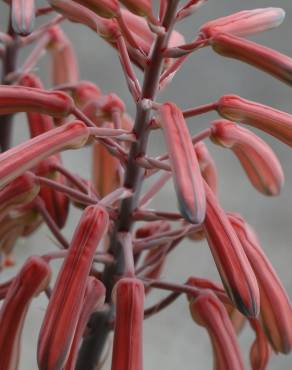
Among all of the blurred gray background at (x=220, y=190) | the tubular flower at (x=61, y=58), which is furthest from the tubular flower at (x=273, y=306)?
the blurred gray background at (x=220, y=190)

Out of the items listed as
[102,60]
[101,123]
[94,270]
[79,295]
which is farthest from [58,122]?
[102,60]

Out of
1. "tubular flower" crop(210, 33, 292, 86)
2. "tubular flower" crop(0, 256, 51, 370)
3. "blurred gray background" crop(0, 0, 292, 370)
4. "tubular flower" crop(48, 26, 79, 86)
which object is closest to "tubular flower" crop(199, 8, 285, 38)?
"tubular flower" crop(210, 33, 292, 86)

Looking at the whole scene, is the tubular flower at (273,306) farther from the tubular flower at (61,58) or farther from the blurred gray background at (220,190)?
the blurred gray background at (220,190)

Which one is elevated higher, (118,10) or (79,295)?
(118,10)

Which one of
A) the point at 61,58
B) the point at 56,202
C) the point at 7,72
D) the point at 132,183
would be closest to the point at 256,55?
the point at 132,183

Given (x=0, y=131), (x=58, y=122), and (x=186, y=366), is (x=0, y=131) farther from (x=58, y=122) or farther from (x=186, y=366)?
(x=186, y=366)

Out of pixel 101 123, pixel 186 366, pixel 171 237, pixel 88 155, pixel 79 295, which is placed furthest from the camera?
pixel 88 155
